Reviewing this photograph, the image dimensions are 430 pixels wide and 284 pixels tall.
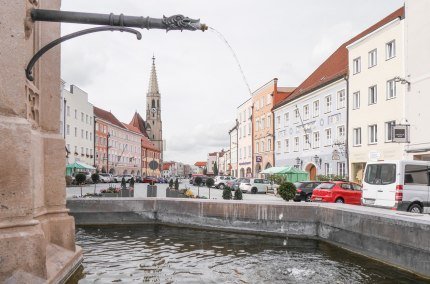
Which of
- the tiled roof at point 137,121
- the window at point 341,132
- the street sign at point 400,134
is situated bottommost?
the street sign at point 400,134

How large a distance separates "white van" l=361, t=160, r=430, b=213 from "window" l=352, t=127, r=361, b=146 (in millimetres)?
17997

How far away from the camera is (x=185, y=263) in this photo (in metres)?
9.26

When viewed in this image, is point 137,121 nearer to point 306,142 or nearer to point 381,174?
point 306,142

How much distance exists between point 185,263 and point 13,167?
185 inches

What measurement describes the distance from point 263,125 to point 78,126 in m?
31.3

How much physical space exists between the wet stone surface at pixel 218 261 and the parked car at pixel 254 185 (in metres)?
26.7

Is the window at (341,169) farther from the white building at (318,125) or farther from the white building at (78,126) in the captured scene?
the white building at (78,126)

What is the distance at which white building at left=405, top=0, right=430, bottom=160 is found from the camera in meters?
26.3

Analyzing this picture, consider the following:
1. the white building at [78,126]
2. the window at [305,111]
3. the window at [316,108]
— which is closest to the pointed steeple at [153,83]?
the white building at [78,126]

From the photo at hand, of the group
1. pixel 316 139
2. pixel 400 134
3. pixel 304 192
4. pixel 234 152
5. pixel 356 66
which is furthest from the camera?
pixel 234 152

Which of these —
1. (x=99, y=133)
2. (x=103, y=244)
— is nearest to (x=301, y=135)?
(x=103, y=244)

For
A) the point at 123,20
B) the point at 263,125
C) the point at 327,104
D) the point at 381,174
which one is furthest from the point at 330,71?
the point at 123,20

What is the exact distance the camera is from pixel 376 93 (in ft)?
106

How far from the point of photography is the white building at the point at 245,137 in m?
67.5
